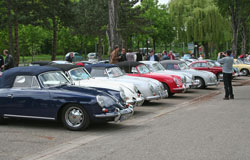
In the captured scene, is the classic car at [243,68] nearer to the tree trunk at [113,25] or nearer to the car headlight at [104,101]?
the tree trunk at [113,25]

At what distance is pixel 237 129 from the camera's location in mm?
9070

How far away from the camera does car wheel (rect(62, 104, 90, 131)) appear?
9.11m

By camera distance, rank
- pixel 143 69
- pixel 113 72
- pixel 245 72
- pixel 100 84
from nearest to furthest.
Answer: pixel 100 84 → pixel 113 72 → pixel 143 69 → pixel 245 72

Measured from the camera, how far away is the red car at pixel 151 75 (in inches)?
631

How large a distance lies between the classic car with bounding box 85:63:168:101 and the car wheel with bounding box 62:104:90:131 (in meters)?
4.26

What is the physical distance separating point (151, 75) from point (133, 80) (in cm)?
261

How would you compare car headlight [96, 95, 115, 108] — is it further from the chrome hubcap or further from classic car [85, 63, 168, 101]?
classic car [85, 63, 168, 101]

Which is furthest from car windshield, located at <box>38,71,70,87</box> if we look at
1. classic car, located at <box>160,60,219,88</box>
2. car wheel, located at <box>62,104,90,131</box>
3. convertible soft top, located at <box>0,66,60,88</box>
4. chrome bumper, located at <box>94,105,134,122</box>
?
classic car, located at <box>160,60,219,88</box>

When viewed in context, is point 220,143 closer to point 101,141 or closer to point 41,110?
point 101,141

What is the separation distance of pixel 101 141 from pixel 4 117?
9.71 ft

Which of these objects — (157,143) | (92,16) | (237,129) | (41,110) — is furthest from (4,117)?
(92,16)

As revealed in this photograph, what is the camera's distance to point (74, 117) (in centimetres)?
923

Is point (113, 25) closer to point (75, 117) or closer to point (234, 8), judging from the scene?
point (75, 117)

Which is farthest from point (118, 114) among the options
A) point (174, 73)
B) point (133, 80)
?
point (174, 73)
